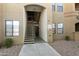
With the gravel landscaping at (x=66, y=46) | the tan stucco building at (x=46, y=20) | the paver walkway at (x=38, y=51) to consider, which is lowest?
the paver walkway at (x=38, y=51)

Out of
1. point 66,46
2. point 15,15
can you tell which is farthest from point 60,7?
point 15,15

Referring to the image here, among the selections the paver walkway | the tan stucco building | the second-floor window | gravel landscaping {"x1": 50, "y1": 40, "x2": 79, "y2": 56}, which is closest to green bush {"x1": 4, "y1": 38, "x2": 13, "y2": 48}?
the tan stucco building

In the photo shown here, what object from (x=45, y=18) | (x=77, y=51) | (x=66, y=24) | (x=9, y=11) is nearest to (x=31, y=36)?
(x=45, y=18)

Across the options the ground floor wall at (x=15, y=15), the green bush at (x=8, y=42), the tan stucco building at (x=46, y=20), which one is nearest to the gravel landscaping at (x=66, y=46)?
the tan stucco building at (x=46, y=20)

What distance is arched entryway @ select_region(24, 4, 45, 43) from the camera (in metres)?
10.1

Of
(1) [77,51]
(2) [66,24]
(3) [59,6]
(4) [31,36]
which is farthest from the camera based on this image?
(4) [31,36]

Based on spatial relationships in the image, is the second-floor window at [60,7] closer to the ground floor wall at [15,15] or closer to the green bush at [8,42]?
the ground floor wall at [15,15]

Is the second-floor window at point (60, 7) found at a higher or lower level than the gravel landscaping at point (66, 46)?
higher

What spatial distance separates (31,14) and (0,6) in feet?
7.88

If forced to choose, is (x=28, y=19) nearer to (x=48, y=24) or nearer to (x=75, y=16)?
(x=48, y=24)

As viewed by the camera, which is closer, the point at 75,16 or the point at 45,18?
the point at 75,16

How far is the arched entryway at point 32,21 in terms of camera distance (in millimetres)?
10145

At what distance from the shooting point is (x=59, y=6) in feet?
29.5

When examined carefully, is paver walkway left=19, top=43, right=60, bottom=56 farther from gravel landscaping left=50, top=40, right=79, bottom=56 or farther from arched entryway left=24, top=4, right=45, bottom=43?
arched entryway left=24, top=4, right=45, bottom=43
